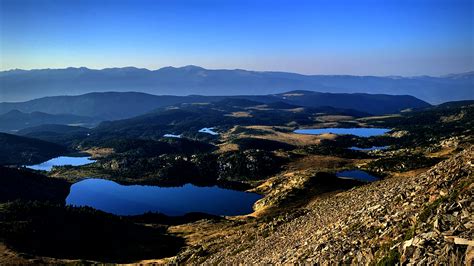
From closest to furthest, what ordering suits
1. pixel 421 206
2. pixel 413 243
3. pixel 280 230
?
pixel 413 243 → pixel 421 206 → pixel 280 230

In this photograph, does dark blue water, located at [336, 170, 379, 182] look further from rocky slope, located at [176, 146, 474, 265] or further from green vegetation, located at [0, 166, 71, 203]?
green vegetation, located at [0, 166, 71, 203]

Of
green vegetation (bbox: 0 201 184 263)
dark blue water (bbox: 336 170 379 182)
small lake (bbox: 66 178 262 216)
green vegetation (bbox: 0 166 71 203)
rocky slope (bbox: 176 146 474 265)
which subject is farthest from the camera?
green vegetation (bbox: 0 166 71 203)

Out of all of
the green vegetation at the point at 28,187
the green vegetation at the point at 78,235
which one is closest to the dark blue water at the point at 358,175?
the green vegetation at the point at 78,235

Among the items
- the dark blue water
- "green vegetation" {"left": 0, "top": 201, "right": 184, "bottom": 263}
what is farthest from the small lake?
"green vegetation" {"left": 0, "top": 201, "right": 184, "bottom": 263}

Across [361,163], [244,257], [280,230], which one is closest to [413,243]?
[244,257]

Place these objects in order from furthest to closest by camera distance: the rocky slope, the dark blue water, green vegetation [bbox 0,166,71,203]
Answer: green vegetation [bbox 0,166,71,203], the dark blue water, the rocky slope

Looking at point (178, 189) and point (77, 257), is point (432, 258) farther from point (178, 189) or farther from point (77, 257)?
point (178, 189)
